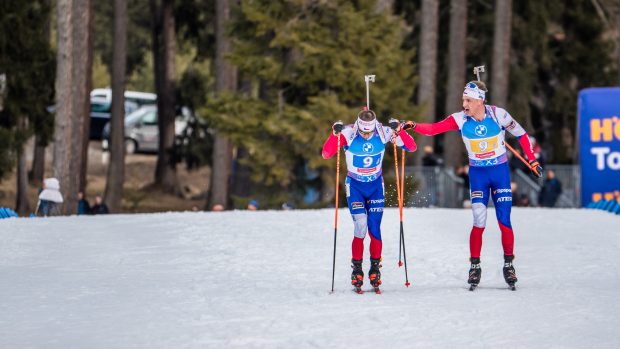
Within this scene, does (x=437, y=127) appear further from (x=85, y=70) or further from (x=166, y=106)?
(x=166, y=106)

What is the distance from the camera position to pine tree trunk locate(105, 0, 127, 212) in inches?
1593

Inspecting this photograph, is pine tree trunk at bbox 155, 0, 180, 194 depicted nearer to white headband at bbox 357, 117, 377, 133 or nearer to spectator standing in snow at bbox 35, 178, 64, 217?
spectator standing in snow at bbox 35, 178, 64, 217

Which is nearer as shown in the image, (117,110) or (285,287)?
(285,287)

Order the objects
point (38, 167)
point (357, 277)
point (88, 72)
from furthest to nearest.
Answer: point (38, 167) → point (88, 72) → point (357, 277)

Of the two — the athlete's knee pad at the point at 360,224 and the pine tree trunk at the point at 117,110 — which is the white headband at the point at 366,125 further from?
the pine tree trunk at the point at 117,110

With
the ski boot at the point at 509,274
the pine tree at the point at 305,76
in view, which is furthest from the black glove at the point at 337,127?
the pine tree at the point at 305,76

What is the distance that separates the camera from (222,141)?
38.1 meters

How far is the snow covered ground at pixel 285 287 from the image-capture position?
11594mm

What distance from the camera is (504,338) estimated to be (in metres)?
11.4

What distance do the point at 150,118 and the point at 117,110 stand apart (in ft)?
41.1

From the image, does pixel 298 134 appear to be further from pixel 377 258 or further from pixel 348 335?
pixel 348 335

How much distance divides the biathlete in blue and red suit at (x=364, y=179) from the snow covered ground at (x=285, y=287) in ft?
1.31

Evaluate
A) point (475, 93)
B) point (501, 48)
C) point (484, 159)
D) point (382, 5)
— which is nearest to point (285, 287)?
point (484, 159)

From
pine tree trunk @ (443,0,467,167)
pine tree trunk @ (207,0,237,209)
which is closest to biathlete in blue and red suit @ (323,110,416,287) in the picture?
pine tree trunk @ (207,0,237,209)
